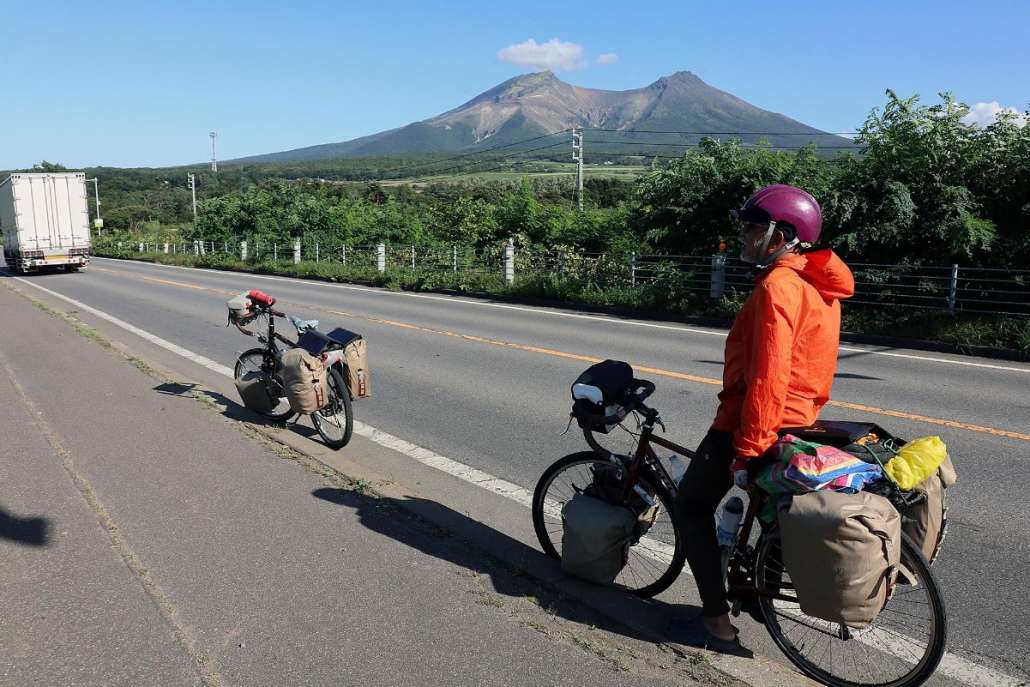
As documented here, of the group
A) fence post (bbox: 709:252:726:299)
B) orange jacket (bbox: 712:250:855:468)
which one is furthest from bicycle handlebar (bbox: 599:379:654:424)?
fence post (bbox: 709:252:726:299)

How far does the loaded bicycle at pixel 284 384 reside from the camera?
257 inches

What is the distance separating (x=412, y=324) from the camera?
1505cm

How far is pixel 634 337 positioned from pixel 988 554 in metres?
8.96

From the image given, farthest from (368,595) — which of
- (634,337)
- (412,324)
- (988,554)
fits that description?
(412,324)

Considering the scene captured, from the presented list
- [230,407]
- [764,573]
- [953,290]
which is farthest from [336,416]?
[953,290]

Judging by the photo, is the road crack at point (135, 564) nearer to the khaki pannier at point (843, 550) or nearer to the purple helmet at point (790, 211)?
the khaki pannier at point (843, 550)

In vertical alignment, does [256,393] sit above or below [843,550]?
below

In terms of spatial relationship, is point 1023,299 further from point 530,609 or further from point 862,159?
point 530,609

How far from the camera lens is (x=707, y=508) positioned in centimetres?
340

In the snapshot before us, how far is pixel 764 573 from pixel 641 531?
2.26ft

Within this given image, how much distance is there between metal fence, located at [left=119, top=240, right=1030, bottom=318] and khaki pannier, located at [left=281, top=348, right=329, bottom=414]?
212 inches

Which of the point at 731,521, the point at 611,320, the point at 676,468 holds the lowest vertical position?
the point at 611,320

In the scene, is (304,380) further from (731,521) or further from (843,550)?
(843,550)

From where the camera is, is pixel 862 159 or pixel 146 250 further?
pixel 146 250
